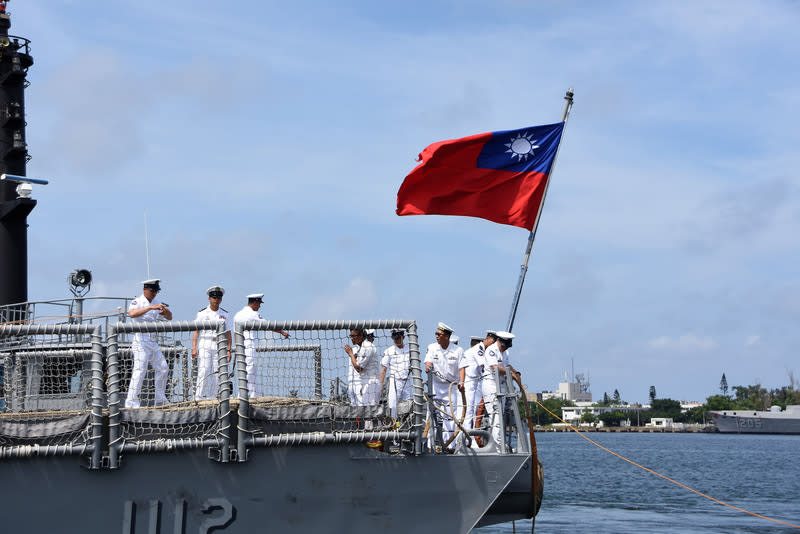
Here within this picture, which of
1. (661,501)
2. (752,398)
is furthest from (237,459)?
(752,398)

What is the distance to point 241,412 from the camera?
8.71m

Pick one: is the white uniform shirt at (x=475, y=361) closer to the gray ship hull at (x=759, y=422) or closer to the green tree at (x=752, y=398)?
the gray ship hull at (x=759, y=422)

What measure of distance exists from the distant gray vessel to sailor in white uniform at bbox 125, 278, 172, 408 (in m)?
144

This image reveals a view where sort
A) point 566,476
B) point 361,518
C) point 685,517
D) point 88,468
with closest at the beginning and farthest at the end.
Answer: point 88,468, point 361,518, point 685,517, point 566,476

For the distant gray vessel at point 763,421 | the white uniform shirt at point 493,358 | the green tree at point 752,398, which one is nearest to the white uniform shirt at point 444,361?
the white uniform shirt at point 493,358

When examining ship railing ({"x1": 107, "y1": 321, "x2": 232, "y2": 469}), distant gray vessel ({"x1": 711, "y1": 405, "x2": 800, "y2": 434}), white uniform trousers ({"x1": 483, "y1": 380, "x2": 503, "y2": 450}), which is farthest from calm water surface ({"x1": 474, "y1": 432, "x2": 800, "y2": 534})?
distant gray vessel ({"x1": 711, "y1": 405, "x2": 800, "y2": 434})

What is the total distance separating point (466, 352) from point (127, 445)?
4899 mm

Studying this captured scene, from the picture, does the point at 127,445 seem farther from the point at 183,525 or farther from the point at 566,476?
the point at 566,476

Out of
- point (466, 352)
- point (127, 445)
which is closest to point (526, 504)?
point (466, 352)

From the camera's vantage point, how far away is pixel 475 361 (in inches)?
463

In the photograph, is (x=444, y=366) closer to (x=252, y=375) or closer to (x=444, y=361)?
(x=444, y=361)

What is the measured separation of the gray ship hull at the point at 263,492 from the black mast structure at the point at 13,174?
621cm

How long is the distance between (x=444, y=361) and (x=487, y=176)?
2.53 m

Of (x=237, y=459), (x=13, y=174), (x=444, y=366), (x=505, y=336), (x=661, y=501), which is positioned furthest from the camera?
(x=661, y=501)
